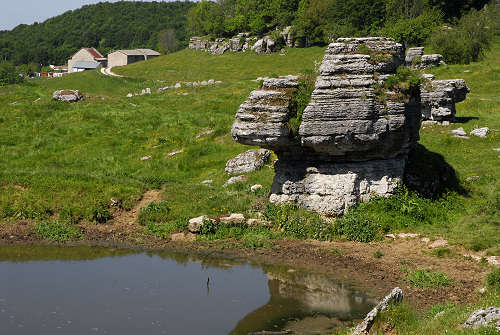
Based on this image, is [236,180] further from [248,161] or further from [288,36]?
[288,36]

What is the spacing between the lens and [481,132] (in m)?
39.4

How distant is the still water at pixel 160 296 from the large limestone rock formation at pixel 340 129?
5660 millimetres

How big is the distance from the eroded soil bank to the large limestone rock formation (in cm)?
288

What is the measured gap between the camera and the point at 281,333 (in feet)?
58.5

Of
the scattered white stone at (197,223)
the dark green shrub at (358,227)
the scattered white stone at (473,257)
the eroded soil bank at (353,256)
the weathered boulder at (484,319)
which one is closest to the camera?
the weathered boulder at (484,319)

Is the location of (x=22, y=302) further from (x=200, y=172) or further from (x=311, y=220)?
(x=200, y=172)

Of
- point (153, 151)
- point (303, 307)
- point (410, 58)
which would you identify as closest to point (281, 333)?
point (303, 307)

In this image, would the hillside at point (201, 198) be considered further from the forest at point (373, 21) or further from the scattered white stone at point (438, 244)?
the forest at point (373, 21)

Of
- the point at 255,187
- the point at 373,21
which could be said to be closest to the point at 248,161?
the point at 255,187

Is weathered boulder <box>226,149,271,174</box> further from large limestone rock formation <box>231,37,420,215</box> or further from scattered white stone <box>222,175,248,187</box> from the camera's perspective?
large limestone rock formation <box>231,37,420,215</box>

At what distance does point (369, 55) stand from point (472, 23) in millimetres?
55059

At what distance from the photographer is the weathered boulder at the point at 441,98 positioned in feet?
134

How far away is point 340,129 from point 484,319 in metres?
13.2

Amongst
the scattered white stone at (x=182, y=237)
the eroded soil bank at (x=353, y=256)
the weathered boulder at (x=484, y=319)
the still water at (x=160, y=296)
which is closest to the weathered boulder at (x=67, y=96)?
the eroded soil bank at (x=353, y=256)
